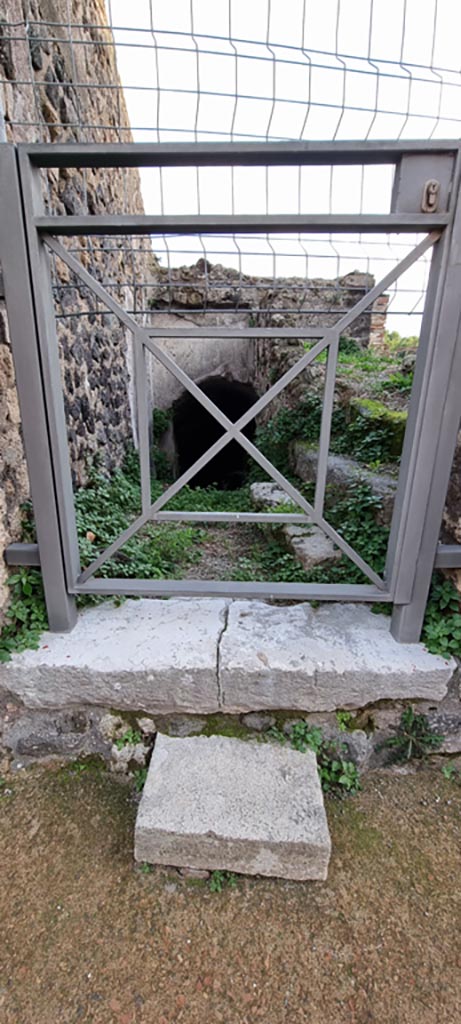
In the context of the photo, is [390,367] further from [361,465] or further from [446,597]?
[446,597]

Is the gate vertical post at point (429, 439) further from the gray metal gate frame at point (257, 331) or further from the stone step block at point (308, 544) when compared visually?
the stone step block at point (308, 544)

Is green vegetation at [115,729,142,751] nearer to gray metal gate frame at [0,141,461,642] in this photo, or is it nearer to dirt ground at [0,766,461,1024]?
dirt ground at [0,766,461,1024]

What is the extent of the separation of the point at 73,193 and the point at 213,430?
6.99m

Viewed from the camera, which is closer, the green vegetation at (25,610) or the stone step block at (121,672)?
the stone step block at (121,672)

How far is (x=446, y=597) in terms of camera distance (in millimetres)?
1814

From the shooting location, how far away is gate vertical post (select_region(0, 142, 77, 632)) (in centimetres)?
138

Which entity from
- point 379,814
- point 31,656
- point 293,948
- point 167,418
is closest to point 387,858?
point 379,814

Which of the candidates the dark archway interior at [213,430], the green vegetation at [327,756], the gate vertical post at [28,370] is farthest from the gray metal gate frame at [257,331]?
the dark archway interior at [213,430]

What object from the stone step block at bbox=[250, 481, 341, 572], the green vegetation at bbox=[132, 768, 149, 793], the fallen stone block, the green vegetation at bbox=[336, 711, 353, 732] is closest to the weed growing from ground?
the green vegetation at bbox=[132, 768, 149, 793]

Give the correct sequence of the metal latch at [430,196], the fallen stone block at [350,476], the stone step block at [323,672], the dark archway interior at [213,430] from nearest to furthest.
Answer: the metal latch at [430,196] < the stone step block at [323,672] < the fallen stone block at [350,476] < the dark archway interior at [213,430]

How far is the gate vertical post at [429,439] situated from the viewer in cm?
141

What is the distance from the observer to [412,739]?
1760 mm

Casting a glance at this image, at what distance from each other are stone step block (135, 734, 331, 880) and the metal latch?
1918 mm

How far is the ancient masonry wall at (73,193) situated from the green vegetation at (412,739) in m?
1.68
